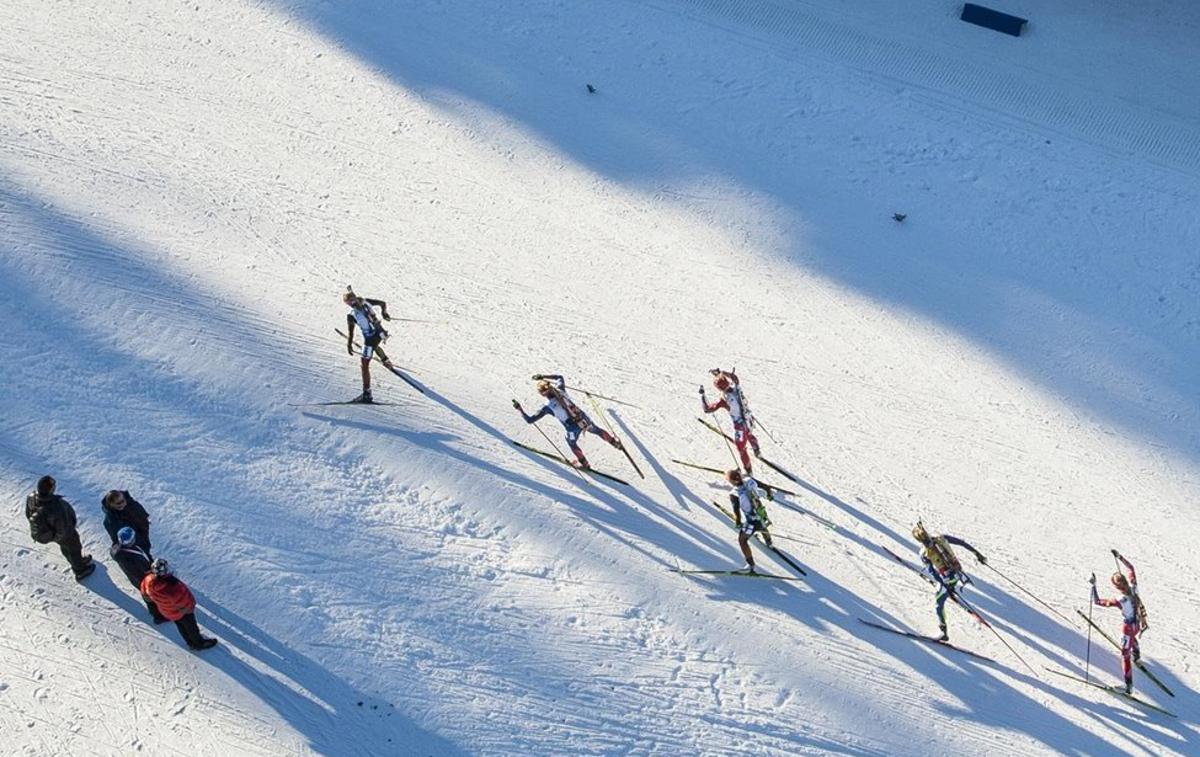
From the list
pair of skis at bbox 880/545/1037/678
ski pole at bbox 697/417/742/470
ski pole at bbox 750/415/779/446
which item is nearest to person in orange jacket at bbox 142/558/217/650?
ski pole at bbox 697/417/742/470

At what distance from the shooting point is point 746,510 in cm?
1187

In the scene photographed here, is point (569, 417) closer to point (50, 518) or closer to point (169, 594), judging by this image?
point (169, 594)

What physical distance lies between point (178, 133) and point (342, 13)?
13.9 feet

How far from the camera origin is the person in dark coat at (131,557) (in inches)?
415

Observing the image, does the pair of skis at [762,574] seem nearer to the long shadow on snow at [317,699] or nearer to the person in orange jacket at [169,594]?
the long shadow on snow at [317,699]

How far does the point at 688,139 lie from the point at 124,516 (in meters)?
11.2

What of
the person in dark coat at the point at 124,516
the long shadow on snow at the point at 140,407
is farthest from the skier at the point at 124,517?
the long shadow on snow at the point at 140,407

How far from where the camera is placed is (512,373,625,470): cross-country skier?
12.8 metres

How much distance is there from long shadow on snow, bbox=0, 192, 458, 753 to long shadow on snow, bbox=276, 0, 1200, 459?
6.13m

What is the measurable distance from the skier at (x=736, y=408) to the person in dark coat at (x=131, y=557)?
6.83 metres

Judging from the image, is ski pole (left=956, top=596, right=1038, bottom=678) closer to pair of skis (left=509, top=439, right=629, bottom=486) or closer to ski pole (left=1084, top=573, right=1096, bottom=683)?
ski pole (left=1084, top=573, right=1096, bottom=683)

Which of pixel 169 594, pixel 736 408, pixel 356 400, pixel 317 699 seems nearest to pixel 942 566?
pixel 736 408

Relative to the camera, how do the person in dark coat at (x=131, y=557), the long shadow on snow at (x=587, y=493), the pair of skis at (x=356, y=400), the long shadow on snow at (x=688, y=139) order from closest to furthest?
the person in dark coat at (x=131, y=557) → the long shadow on snow at (x=587, y=493) → the pair of skis at (x=356, y=400) → the long shadow on snow at (x=688, y=139)

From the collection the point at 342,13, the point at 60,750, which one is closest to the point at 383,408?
the point at 60,750
